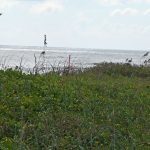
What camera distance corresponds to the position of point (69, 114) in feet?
33.9

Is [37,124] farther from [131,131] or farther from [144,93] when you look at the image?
[144,93]

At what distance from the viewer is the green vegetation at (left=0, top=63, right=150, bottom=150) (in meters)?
8.20

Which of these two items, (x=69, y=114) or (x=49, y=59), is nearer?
(x=69, y=114)

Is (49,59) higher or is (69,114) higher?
(69,114)

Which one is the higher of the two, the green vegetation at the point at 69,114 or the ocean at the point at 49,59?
the green vegetation at the point at 69,114

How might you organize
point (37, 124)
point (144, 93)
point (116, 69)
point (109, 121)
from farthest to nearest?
point (116, 69) → point (144, 93) → point (109, 121) → point (37, 124)

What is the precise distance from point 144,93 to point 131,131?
14.6 feet

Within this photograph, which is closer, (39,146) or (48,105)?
(39,146)

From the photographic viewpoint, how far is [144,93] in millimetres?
13703

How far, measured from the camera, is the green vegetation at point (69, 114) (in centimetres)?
820

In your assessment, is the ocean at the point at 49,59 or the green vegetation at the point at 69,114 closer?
the green vegetation at the point at 69,114

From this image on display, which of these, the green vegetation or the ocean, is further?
the ocean

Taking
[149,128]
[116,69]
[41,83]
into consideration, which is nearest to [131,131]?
[149,128]

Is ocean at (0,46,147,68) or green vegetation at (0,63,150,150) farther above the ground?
green vegetation at (0,63,150,150)
